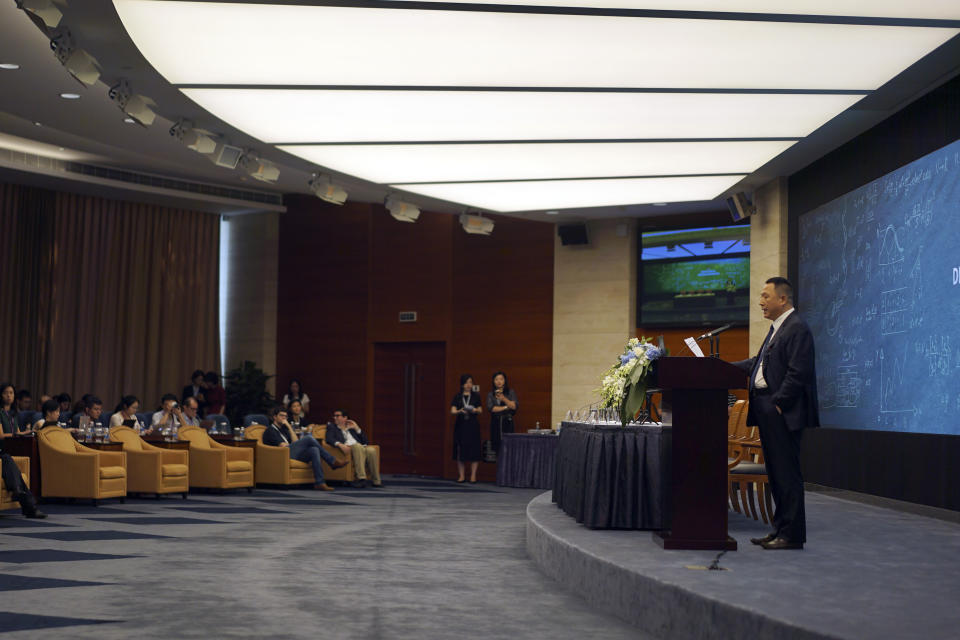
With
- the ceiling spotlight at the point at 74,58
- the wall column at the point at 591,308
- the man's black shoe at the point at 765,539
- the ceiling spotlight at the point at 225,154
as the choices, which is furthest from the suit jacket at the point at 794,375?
the wall column at the point at 591,308

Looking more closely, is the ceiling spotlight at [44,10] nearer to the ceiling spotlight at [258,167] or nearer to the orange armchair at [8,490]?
the ceiling spotlight at [258,167]

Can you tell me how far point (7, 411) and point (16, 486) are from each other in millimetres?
2236

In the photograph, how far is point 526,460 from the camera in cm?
1308

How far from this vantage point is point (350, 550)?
6.99 meters

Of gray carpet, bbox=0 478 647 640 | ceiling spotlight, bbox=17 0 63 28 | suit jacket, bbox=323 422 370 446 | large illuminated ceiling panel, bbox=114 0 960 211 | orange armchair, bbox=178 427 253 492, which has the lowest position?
gray carpet, bbox=0 478 647 640

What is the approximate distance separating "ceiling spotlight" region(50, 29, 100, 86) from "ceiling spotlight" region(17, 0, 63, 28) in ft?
1.32

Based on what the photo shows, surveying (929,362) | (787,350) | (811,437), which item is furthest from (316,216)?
(787,350)

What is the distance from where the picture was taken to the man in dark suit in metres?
5.12

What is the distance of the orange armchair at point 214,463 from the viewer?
452 inches

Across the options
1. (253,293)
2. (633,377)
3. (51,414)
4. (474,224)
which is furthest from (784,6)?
(253,293)

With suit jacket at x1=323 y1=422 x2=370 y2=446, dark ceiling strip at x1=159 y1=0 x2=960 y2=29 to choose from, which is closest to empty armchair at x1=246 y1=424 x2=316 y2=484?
suit jacket at x1=323 y1=422 x2=370 y2=446

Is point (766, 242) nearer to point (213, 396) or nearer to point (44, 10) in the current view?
point (44, 10)

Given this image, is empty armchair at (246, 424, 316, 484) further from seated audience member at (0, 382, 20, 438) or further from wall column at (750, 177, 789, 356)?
wall column at (750, 177, 789, 356)

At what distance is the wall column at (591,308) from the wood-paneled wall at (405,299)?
0.85ft
